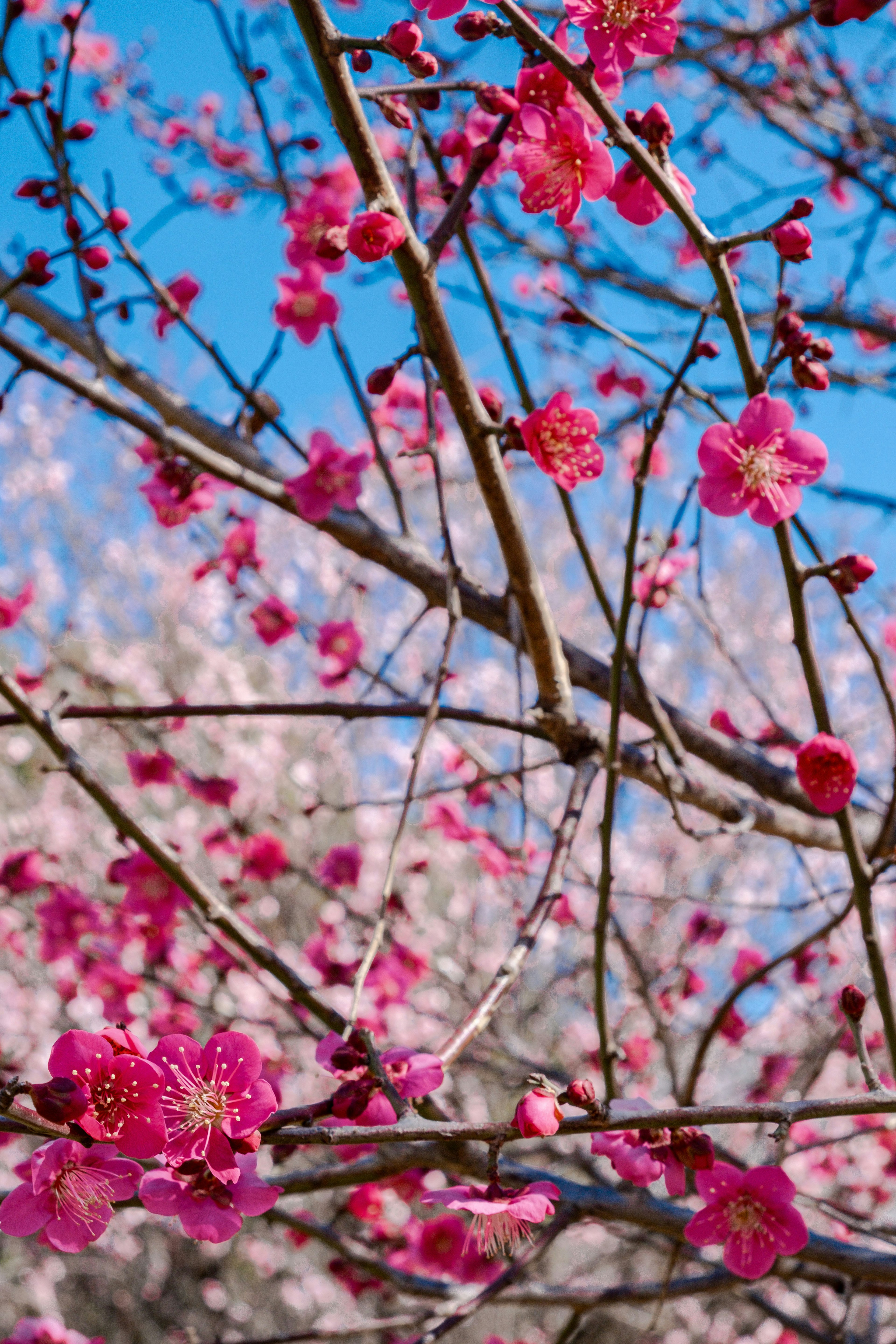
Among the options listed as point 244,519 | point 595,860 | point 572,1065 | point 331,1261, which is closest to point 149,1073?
point 331,1261

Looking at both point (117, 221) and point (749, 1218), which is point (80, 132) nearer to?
point (117, 221)

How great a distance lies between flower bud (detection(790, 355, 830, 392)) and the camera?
124 cm

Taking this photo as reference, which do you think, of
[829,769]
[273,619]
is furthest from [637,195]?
[273,619]

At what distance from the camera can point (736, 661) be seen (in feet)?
6.77

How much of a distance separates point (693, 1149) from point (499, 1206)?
0.24 m

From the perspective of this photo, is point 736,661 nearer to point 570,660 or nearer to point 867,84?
point 570,660

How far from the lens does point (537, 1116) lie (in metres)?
0.90

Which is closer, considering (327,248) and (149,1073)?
(149,1073)

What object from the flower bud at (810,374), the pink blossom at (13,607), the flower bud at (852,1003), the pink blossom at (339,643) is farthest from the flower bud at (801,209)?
the pink blossom at (13,607)

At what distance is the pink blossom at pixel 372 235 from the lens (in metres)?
1.25

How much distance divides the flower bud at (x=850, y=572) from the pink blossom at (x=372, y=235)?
70 centimetres

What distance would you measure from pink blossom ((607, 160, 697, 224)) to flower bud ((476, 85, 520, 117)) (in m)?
0.17

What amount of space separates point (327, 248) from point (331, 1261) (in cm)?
222

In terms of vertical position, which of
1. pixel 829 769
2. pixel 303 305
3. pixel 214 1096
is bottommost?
pixel 214 1096
